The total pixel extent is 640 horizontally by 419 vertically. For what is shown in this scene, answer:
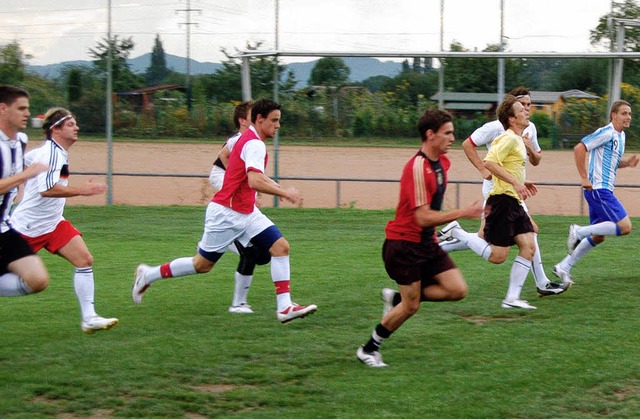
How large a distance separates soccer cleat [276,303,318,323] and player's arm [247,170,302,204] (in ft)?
2.76

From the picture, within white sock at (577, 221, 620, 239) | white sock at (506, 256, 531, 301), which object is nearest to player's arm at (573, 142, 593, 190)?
white sock at (577, 221, 620, 239)

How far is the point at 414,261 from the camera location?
19.7ft

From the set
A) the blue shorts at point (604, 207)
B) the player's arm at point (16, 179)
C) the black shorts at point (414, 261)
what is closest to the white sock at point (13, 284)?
the player's arm at point (16, 179)

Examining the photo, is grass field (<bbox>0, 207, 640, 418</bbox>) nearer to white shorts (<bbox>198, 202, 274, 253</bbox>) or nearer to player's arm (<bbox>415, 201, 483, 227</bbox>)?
white shorts (<bbox>198, 202, 274, 253</bbox>)

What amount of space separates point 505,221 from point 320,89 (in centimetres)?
1005

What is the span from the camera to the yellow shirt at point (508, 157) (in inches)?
311

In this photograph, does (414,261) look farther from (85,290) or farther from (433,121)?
(85,290)

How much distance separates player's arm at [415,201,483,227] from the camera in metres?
5.53

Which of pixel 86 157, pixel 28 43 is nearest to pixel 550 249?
pixel 86 157

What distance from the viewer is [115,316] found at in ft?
25.4

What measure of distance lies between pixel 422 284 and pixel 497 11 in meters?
12.3

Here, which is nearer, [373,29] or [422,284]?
[422,284]

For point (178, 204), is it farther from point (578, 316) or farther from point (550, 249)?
point (578, 316)

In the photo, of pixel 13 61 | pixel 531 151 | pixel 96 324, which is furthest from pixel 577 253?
pixel 13 61
